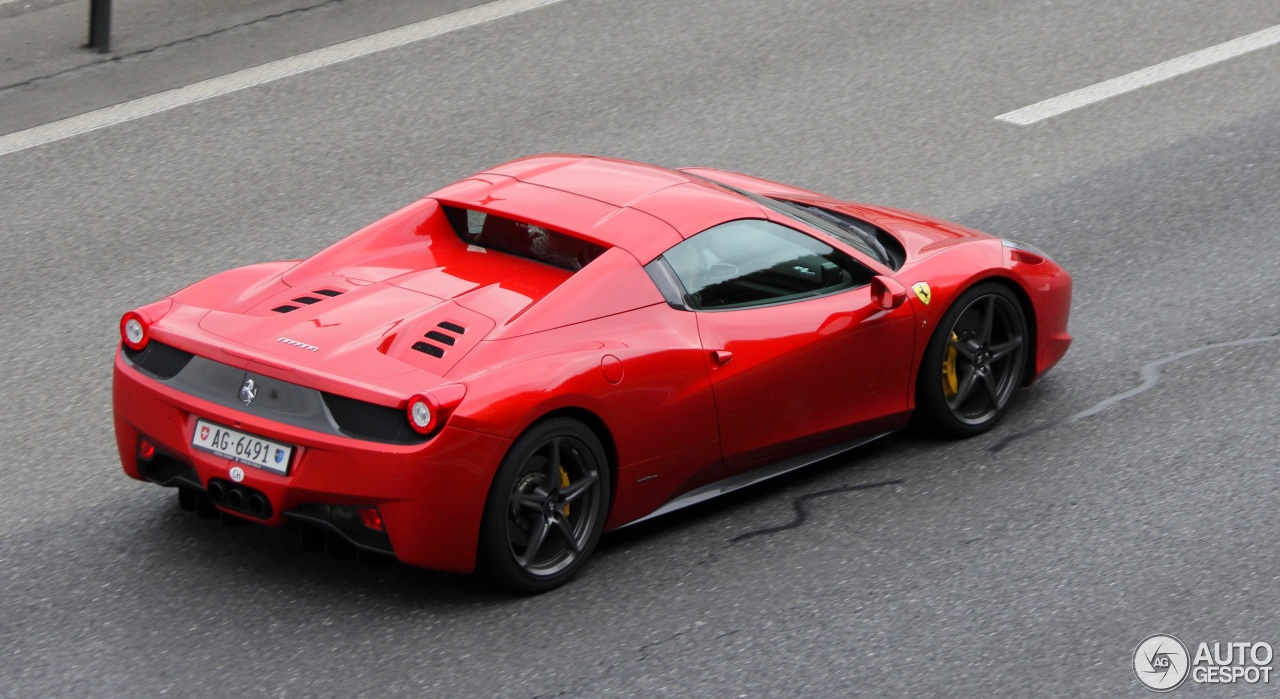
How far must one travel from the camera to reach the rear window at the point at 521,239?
6.03 m

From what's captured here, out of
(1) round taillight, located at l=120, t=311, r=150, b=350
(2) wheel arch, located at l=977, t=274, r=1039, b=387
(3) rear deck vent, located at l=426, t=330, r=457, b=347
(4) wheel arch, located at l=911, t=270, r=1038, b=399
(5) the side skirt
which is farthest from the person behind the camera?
(2) wheel arch, located at l=977, t=274, r=1039, b=387

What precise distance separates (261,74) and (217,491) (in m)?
6.38

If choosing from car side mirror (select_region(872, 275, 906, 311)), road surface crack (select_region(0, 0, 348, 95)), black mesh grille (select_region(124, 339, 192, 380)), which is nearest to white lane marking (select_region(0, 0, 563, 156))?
road surface crack (select_region(0, 0, 348, 95))

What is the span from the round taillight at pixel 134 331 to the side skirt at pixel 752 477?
5.97ft

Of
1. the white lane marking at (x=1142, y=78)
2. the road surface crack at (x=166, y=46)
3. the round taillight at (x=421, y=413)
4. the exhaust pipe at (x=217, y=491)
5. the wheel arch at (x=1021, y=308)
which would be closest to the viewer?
the round taillight at (x=421, y=413)

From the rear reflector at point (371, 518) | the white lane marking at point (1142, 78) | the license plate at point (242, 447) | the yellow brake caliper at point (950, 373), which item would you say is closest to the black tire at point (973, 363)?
the yellow brake caliper at point (950, 373)

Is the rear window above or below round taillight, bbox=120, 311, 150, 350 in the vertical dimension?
above

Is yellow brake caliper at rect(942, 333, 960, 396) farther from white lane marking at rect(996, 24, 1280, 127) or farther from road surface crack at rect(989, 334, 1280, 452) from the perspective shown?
white lane marking at rect(996, 24, 1280, 127)

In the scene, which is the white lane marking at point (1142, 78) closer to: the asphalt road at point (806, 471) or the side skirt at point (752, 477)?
the asphalt road at point (806, 471)

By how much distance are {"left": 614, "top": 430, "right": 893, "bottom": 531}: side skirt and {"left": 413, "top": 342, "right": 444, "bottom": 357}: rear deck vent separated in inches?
38.5

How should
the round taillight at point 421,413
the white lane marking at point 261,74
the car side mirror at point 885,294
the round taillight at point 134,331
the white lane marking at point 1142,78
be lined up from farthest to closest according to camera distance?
the white lane marking at point 1142,78 < the white lane marking at point 261,74 < the car side mirror at point 885,294 < the round taillight at point 134,331 < the round taillight at point 421,413

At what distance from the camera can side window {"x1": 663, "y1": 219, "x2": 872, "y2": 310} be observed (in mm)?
6078

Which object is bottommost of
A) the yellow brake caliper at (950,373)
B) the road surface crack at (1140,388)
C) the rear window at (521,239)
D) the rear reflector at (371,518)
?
the road surface crack at (1140,388)

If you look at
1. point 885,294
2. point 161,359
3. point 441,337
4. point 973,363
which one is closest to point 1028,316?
point 973,363
